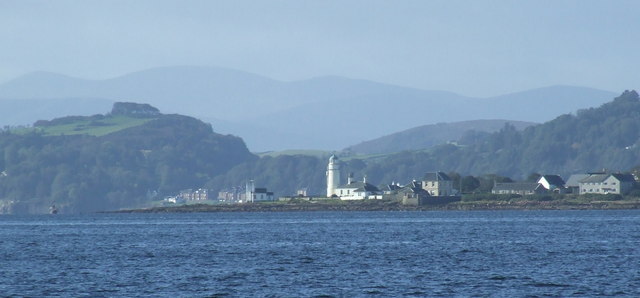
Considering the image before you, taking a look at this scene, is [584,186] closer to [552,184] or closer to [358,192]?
[552,184]

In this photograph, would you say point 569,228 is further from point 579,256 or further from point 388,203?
point 388,203

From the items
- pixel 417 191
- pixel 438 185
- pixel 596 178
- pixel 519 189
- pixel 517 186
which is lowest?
pixel 417 191

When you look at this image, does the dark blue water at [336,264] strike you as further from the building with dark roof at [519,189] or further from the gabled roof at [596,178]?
the gabled roof at [596,178]

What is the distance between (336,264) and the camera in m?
57.0

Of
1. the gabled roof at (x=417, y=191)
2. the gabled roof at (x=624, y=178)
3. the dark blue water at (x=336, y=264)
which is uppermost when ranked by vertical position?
the gabled roof at (x=624, y=178)

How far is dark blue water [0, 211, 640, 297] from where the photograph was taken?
46219 mm

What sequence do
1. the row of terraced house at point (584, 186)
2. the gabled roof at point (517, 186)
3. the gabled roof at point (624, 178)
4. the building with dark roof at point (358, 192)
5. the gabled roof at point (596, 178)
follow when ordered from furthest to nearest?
the building with dark roof at point (358, 192)
the gabled roof at point (517, 186)
the gabled roof at point (596, 178)
the gabled roof at point (624, 178)
the row of terraced house at point (584, 186)

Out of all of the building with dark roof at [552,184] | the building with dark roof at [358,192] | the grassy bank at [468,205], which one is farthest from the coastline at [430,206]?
the building with dark roof at [552,184]

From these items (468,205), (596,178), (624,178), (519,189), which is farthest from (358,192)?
(624,178)

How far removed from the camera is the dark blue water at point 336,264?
4622cm

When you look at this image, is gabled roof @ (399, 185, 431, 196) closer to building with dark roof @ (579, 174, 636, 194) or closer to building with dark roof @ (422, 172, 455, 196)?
building with dark roof @ (422, 172, 455, 196)

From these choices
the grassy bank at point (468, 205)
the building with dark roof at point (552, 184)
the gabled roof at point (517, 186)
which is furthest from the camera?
the building with dark roof at point (552, 184)

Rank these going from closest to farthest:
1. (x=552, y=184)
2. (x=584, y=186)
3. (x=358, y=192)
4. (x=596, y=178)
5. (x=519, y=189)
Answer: (x=519, y=189), (x=596, y=178), (x=584, y=186), (x=552, y=184), (x=358, y=192)

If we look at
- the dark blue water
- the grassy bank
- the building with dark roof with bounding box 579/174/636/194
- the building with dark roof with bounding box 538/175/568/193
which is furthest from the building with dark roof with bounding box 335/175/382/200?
the dark blue water
